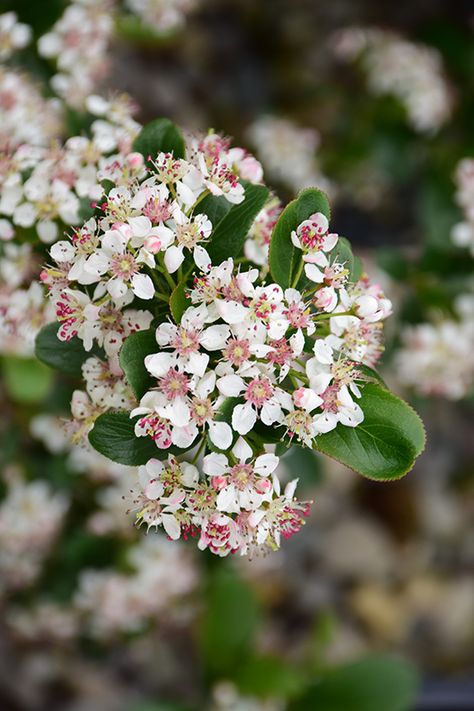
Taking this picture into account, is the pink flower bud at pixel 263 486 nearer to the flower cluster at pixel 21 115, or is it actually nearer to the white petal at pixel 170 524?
the white petal at pixel 170 524

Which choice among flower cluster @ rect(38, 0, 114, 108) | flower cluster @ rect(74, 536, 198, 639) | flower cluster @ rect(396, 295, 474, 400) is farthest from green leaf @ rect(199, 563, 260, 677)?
flower cluster @ rect(38, 0, 114, 108)

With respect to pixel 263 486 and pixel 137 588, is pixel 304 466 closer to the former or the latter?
pixel 137 588

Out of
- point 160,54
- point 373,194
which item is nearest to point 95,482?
point 373,194

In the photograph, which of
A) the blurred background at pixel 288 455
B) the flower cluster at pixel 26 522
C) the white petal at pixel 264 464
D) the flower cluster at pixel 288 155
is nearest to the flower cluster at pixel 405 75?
the blurred background at pixel 288 455

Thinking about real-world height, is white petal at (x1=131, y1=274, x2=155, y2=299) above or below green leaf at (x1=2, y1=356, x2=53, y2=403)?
below

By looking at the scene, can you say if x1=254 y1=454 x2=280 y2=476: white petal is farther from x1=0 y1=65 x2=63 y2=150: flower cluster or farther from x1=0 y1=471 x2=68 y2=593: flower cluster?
x1=0 y1=471 x2=68 y2=593: flower cluster
